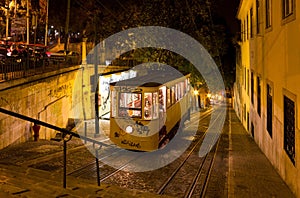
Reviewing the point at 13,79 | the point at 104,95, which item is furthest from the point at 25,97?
the point at 104,95

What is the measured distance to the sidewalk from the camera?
28.0 feet

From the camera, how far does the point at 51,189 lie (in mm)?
5902

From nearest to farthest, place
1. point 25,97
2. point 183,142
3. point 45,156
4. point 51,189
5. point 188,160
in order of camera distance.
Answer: point 51,189 < point 45,156 < point 188,160 < point 25,97 < point 183,142

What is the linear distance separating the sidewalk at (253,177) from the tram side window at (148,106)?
3.42m

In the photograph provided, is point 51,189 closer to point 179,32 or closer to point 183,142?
point 183,142

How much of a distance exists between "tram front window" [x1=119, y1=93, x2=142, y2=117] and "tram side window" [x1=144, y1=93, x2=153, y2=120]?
0.21 metres

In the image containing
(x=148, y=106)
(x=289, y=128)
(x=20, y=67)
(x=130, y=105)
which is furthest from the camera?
(x=20, y=67)

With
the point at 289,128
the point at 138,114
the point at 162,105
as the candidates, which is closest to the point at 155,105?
the point at 138,114

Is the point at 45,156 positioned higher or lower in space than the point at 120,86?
lower

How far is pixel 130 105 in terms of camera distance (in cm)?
1320

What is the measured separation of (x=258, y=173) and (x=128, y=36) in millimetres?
19349

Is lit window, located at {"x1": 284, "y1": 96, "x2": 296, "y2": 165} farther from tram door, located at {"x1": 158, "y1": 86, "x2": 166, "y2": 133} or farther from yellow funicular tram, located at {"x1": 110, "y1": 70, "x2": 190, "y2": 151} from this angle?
tram door, located at {"x1": 158, "y1": 86, "x2": 166, "y2": 133}

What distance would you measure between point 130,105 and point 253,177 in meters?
5.32

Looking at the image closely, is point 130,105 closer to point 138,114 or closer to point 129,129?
point 138,114
